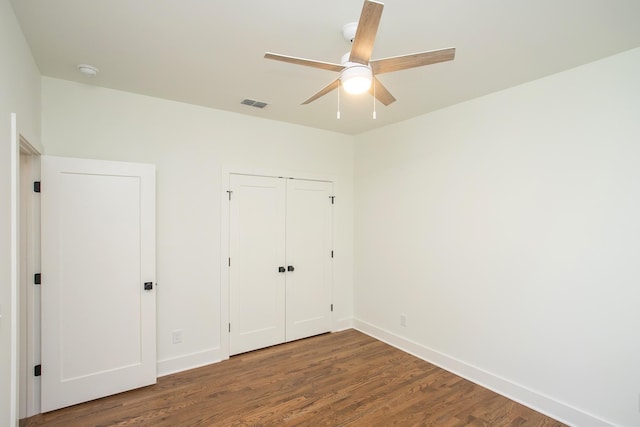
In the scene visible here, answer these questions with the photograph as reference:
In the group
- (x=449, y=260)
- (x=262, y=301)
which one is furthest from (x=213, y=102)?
(x=449, y=260)

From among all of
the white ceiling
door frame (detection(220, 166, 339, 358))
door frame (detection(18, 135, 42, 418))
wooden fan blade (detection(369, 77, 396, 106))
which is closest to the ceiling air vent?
the white ceiling

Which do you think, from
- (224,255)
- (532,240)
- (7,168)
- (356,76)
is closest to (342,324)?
(224,255)

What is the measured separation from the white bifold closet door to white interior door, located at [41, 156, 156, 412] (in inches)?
37.8

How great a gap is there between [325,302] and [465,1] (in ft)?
12.2

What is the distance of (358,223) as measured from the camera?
470cm

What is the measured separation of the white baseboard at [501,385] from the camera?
8.19 ft

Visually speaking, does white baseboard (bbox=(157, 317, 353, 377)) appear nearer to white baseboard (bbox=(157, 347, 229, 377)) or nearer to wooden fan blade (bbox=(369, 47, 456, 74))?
white baseboard (bbox=(157, 347, 229, 377))

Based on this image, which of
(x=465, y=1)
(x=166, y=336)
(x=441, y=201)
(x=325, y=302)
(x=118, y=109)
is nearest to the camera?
(x=465, y=1)

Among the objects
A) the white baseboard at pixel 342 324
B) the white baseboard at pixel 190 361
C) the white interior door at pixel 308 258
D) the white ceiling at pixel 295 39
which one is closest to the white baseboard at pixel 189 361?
the white baseboard at pixel 190 361

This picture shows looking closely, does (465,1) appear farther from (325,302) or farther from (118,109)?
(325,302)

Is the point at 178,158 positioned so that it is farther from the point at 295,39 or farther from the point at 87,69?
the point at 295,39

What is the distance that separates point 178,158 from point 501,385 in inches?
155

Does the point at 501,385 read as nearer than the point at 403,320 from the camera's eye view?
Yes

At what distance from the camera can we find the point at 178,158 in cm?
342
